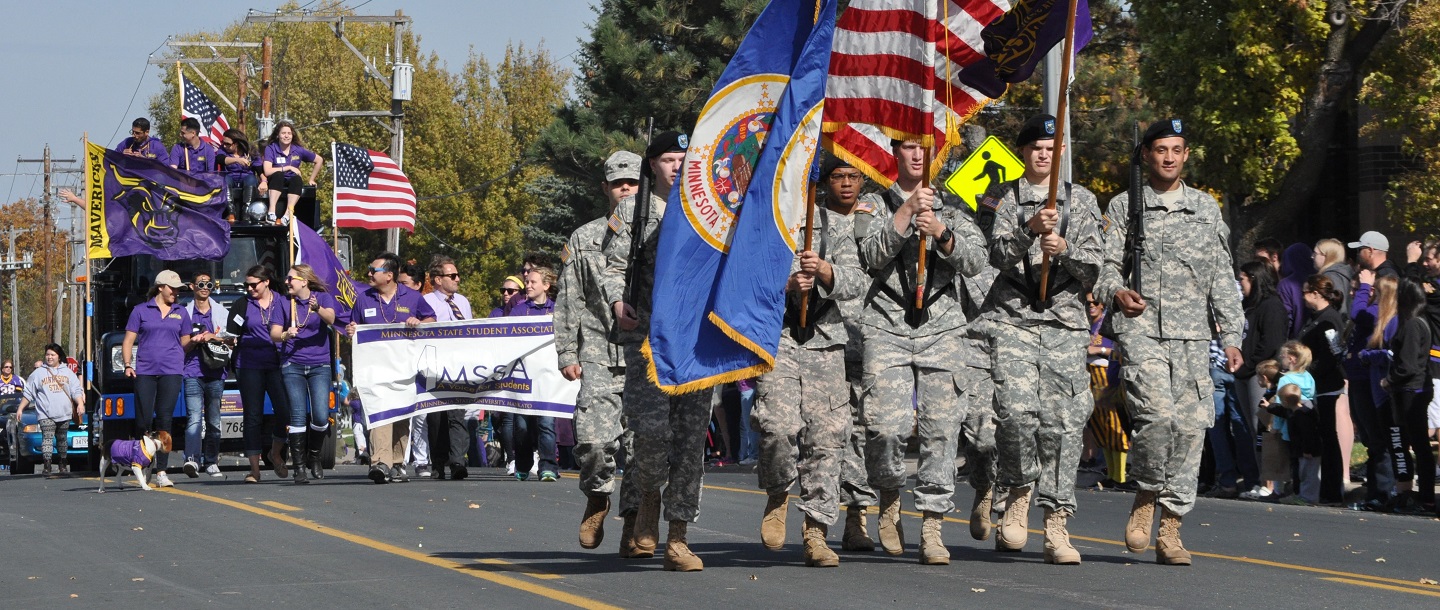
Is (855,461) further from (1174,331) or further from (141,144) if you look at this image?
(141,144)

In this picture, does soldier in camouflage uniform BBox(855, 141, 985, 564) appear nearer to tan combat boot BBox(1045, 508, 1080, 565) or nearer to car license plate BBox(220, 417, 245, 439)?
tan combat boot BBox(1045, 508, 1080, 565)

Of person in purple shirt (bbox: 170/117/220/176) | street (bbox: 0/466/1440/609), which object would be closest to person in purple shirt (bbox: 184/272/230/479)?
person in purple shirt (bbox: 170/117/220/176)

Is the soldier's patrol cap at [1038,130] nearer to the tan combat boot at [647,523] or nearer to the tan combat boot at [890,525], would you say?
the tan combat boot at [890,525]

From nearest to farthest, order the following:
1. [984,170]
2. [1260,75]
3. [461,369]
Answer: [984,170] → [461,369] → [1260,75]

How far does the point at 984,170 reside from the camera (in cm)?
1681

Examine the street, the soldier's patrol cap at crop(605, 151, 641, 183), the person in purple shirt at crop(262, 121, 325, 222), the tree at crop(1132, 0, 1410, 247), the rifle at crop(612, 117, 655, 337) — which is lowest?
the street

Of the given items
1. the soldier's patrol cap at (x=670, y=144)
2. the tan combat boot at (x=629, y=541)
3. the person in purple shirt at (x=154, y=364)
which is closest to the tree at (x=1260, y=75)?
the person in purple shirt at (x=154, y=364)

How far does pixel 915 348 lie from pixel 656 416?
135 centimetres

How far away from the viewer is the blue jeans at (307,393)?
16.5 metres

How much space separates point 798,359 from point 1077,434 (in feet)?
4.80

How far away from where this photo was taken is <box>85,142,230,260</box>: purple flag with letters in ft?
62.5

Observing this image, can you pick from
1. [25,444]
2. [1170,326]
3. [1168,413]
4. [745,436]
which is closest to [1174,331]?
[1170,326]

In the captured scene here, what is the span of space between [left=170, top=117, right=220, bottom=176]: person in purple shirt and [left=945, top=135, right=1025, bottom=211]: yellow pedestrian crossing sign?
8301mm

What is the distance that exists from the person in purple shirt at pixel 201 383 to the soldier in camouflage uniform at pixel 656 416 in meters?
9.42
